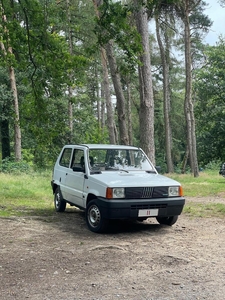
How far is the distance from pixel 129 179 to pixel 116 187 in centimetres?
52

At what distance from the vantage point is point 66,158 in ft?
31.3

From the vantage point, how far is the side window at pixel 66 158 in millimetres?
9370

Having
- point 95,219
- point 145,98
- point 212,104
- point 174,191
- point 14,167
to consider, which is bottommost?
point 95,219

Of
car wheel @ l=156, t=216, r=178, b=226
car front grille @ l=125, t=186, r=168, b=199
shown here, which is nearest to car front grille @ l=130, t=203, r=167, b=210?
car front grille @ l=125, t=186, r=168, b=199

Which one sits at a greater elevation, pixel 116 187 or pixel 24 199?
pixel 116 187

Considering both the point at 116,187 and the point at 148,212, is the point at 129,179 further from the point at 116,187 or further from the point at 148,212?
→ the point at 148,212

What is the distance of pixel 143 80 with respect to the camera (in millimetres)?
12852

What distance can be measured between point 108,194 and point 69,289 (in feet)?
9.00

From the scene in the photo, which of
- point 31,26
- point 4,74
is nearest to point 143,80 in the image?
point 31,26

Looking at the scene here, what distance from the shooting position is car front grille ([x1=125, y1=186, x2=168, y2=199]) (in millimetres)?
7027

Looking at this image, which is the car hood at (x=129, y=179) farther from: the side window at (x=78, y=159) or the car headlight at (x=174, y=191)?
the side window at (x=78, y=159)

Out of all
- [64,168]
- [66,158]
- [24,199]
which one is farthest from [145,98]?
[24,199]

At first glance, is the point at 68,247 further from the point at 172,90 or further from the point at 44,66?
the point at 172,90

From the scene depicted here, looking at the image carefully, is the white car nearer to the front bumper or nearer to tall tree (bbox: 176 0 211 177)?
the front bumper
